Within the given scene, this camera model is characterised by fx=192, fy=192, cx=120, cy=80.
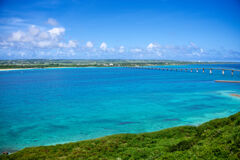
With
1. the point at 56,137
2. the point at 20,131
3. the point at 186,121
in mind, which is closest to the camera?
the point at 56,137

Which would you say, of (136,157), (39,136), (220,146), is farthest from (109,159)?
(39,136)

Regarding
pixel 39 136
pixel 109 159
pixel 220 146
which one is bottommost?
pixel 39 136

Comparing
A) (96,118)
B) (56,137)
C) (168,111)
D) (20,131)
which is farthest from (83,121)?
(168,111)

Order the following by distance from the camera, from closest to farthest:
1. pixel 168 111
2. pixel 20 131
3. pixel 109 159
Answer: pixel 109 159 < pixel 20 131 < pixel 168 111

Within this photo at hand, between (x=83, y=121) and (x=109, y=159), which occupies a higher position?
(x=109, y=159)

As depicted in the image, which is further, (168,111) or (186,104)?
(186,104)

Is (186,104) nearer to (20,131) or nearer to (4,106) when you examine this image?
(20,131)
